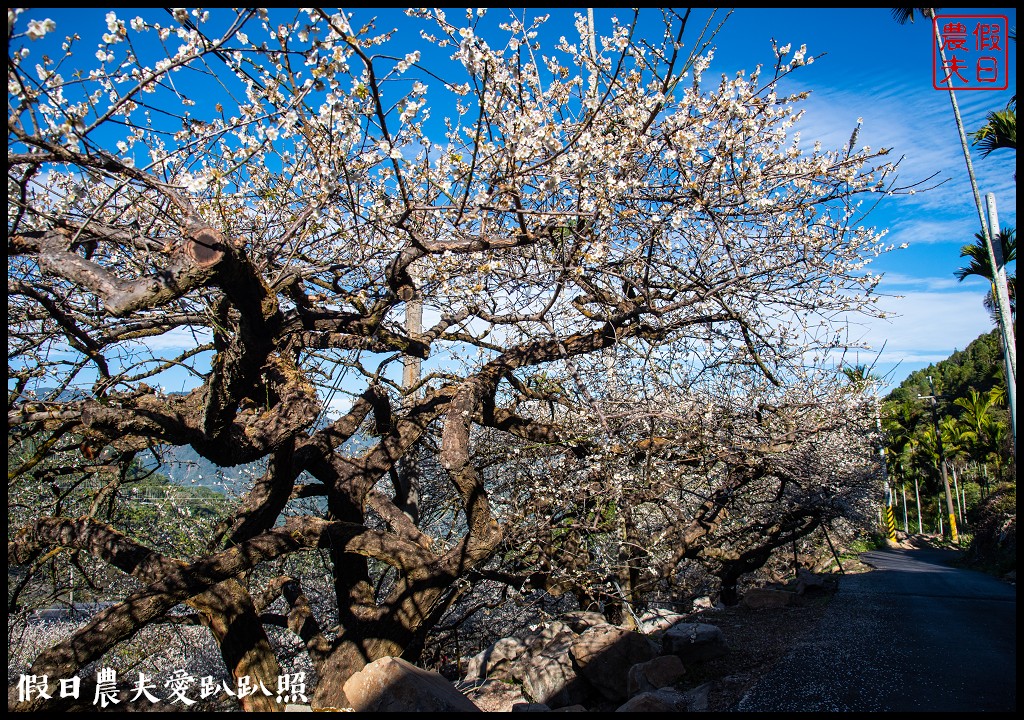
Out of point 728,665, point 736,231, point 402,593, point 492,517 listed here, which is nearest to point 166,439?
point 402,593

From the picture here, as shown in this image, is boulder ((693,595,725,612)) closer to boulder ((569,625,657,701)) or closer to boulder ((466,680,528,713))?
boulder ((569,625,657,701))

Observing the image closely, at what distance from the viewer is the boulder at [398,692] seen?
3.80 m

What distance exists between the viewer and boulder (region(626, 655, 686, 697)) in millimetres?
5125

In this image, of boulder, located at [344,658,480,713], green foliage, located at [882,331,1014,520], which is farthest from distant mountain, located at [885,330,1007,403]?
boulder, located at [344,658,480,713]

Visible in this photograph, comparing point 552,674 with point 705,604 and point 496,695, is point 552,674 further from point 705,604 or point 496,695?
point 705,604

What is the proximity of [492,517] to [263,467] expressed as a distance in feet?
14.0

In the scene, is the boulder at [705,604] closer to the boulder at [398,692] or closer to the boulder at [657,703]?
the boulder at [657,703]

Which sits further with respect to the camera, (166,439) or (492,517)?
(492,517)

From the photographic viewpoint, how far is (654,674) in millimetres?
5207

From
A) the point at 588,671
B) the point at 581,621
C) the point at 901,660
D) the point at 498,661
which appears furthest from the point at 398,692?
the point at 901,660

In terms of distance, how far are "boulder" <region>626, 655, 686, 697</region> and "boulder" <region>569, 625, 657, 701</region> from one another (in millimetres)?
173

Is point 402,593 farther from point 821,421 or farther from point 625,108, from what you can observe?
point 821,421

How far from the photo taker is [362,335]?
16.7ft

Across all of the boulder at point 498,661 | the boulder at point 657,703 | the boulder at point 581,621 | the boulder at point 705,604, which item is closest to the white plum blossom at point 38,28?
the boulder at point 657,703
